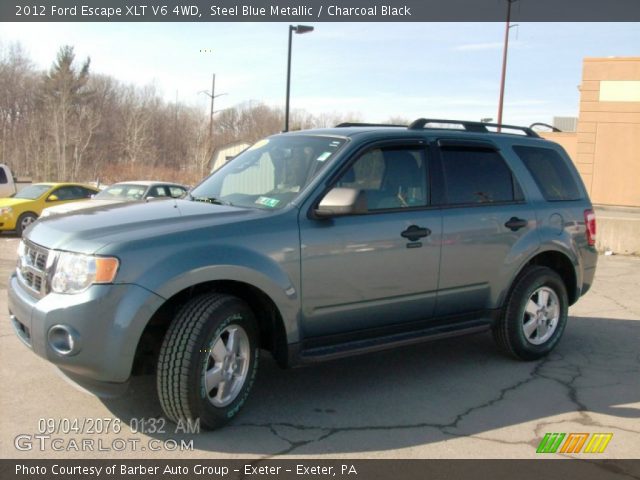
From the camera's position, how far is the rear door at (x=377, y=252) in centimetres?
440

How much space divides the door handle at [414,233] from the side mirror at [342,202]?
56 cm

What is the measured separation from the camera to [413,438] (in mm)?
4047

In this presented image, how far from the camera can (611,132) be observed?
3381 cm

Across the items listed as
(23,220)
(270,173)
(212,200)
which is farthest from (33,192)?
(270,173)

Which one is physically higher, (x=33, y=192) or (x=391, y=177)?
(x=391, y=177)

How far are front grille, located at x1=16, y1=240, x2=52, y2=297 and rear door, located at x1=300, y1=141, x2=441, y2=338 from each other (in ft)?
5.24

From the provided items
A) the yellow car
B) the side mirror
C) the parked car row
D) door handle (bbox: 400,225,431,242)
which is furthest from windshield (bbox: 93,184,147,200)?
the side mirror

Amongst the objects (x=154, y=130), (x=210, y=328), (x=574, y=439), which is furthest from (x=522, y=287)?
(x=154, y=130)

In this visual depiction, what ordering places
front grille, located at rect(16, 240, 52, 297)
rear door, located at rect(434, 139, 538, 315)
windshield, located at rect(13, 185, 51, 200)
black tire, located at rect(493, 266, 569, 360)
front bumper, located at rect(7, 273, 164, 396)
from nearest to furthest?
front bumper, located at rect(7, 273, 164, 396) < front grille, located at rect(16, 240, 52, 297) < rear door, located at rect(434, 139, 538, 315) < black tire, located at rect(493, 266, 569, 360) < windshield, located at rect(13, 185, 51, 200)

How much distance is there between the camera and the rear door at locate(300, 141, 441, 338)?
4.40 meters

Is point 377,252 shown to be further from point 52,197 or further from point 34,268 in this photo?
point 52,197

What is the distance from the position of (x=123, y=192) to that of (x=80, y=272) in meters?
13.0

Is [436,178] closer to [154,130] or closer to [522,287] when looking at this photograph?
[522,287]

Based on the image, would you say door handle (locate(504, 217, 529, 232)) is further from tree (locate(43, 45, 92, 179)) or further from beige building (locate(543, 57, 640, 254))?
tree (locate(43, 45, 92, 179))
